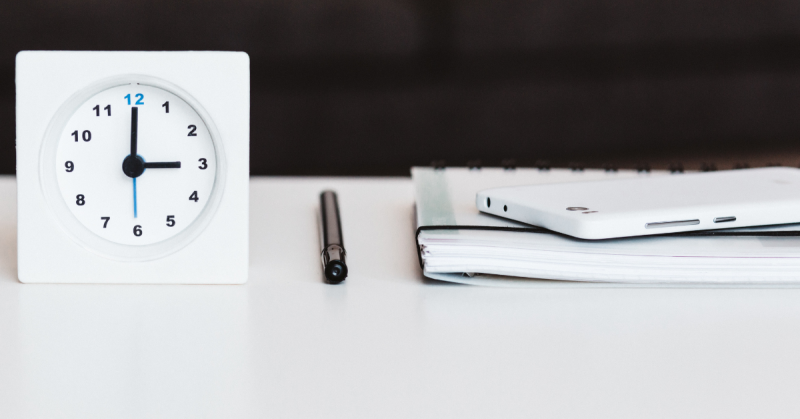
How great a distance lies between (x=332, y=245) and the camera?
55 centimetres

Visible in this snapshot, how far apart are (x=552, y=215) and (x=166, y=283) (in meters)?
0.28

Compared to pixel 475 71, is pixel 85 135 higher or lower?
lower

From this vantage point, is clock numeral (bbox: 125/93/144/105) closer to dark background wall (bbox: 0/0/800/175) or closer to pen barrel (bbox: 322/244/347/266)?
pen barrel (bbox: 322/244/347/266)

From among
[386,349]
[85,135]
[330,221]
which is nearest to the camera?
[386,349]

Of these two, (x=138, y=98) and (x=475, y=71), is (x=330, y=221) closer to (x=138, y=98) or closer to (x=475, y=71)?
(x=138, y=98)

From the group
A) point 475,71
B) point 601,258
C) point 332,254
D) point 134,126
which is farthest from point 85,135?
point 475,71

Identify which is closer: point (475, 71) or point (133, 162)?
point (133, 162)

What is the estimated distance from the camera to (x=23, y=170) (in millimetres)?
490

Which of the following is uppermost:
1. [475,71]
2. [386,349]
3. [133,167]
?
[475,71]

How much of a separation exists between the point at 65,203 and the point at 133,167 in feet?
0.18

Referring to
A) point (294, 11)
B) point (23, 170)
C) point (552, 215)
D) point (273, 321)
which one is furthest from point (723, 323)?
point (294, 11)

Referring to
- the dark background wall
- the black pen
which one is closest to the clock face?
the black pen

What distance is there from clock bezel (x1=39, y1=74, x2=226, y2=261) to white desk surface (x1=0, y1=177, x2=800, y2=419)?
0.09 ft

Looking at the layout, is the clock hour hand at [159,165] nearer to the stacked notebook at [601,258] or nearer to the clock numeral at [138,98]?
the clock numeral at [138,98]
